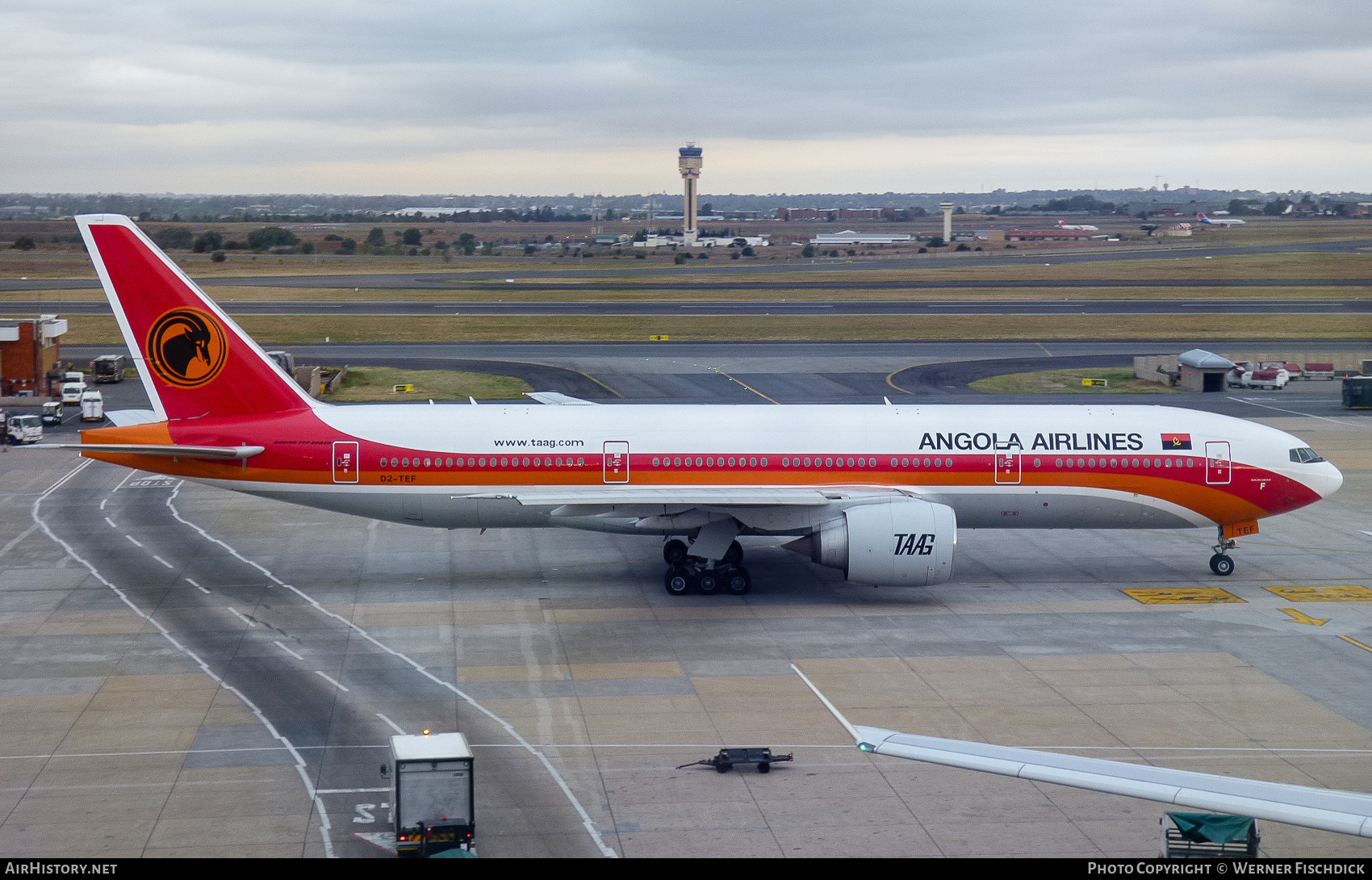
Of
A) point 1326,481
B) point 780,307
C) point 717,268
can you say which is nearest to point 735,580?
point 1326,481

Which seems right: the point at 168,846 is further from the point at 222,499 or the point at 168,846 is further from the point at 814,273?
the point at 814,273

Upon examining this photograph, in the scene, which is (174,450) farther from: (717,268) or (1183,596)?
(717,268)

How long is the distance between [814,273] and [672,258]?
35982mm

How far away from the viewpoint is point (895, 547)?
30.7m

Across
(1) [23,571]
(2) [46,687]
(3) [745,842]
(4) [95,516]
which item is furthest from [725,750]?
(4) [95,516]

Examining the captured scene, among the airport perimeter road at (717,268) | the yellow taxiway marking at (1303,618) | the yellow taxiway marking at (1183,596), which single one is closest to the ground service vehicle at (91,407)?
the yellow taxiway marking at (1183,596)

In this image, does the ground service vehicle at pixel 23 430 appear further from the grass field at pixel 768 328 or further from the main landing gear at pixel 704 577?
the main landing gear at pixel 704 577

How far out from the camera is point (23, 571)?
33.9 m

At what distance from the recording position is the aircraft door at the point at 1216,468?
33875 mm

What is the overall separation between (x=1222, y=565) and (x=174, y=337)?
96.7ft

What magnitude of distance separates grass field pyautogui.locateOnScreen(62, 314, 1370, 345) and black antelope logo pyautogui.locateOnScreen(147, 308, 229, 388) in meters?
52.0

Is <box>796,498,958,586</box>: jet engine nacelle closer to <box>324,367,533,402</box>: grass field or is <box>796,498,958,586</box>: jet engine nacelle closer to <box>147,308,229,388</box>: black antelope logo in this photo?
<box>147,308,229,388</box>: black antelope logo

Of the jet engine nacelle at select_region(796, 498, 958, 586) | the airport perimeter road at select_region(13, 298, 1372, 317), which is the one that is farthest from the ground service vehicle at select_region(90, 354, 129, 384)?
the jet engine nacelle at select_region(796, 498, 958, 586)

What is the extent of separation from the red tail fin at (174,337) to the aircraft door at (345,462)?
6.00ft
